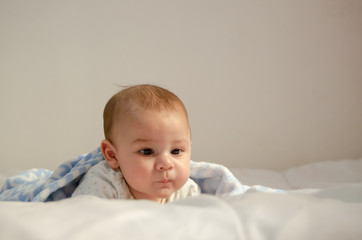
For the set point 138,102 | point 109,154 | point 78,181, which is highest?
point 138,102

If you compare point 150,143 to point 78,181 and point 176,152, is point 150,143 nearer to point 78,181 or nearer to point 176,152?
point 176,152

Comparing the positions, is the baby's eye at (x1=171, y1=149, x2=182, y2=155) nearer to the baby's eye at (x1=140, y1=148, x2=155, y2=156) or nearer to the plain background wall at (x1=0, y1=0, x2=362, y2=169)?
the baby's eye at (x1=140, y1=148, x2=155, y2=156)

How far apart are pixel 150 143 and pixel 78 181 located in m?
0.30

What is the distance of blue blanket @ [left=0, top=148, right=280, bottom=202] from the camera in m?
0.97

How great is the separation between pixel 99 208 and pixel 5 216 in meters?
0.09

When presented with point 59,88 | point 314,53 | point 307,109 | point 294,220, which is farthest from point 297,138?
point 294,220

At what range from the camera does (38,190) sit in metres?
1.01

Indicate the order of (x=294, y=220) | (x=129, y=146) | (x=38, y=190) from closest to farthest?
1. (x=294, y=220)
2. (x=129, y=146)
3. (x=38, y=190)

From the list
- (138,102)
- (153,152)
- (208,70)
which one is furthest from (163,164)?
(208,70)

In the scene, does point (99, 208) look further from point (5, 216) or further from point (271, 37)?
point (271, 37)

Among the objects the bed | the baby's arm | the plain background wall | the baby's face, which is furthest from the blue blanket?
the plain background wall

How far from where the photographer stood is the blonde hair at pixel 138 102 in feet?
2.87

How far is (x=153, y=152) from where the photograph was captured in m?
0.85

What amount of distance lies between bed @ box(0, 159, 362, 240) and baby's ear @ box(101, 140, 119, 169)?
49cm
